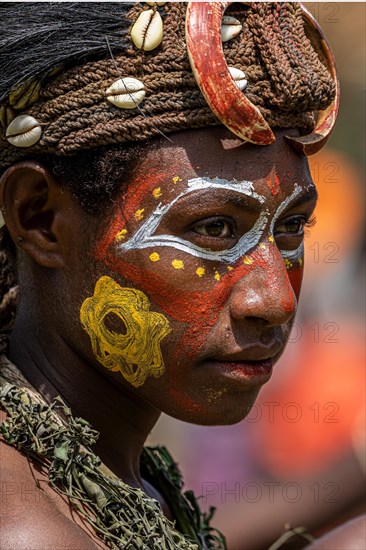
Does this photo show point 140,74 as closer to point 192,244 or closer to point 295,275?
point 192,244

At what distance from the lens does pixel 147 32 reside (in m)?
2.76

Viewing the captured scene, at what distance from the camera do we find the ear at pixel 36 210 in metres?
2.87

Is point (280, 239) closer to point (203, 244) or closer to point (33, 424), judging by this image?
point (203, 244)

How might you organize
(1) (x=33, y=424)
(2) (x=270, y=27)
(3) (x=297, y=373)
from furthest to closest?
(3) (x=297, y=373) < (2) (x=270, y=27) < (1) (x=33, y=424)

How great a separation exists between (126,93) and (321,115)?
728mm

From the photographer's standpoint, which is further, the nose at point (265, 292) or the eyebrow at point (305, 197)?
the eyebrow at point (305, 197)

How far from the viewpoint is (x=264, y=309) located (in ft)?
8.97

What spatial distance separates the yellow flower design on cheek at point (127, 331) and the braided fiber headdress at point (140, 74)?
0.46 m

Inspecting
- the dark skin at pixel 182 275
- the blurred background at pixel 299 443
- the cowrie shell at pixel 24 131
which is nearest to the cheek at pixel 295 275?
the dark skin at pixel 182 275

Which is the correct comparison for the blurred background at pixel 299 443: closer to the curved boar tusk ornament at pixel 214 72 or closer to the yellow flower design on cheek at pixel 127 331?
the yellow flower design on cheek at pixel 127 331

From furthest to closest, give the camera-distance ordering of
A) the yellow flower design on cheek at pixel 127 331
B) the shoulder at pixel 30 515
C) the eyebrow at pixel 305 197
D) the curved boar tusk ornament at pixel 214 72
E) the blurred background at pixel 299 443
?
1. the blurred background at pixel 299 443
2. the eyebrow at pixel 305 197
3. the yellow flower design on cheek at pixel 127 331
4. the curved boar tusk ornament at pixel 214 72
5. the shoulder at pixel 30 515

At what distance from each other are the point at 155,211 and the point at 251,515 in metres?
3.79

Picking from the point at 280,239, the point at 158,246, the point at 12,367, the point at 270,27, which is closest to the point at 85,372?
the point at 12,367

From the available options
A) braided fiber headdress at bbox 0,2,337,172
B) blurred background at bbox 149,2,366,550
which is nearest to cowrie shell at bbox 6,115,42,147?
braided fiber headdress at bbox 0,2,337,172
